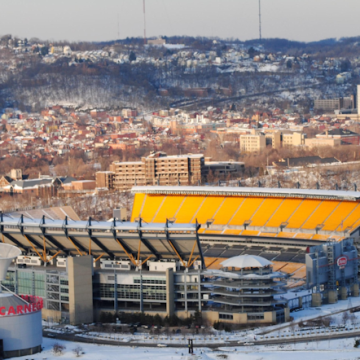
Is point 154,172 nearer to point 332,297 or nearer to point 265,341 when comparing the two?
point 332,297

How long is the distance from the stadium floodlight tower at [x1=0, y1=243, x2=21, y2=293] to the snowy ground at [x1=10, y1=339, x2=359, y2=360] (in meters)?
3.64

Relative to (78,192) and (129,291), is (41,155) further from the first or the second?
(129,291)

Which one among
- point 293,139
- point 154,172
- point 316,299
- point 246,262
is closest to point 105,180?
point 154,172

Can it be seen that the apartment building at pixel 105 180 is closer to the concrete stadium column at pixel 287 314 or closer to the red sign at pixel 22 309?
the concrete stadium column at pixel 287 314

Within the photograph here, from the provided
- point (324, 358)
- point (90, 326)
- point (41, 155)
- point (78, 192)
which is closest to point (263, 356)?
point (324, 358)

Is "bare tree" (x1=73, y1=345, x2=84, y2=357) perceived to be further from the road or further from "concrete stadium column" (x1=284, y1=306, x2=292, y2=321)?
"concrete stadium column" (x1=284, y1=306, x2=292, y2=321)

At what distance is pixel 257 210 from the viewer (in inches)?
2426

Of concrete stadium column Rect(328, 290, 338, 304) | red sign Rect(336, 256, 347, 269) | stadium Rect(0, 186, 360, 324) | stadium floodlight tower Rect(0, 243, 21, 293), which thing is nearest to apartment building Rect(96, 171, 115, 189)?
stadium Rect(0, 186, 360, 324)

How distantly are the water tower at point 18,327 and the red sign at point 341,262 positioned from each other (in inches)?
596

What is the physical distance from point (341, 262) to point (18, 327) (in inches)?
643

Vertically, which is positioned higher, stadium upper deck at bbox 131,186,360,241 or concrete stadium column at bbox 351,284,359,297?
stadium upper deck at bbox 131,186,360,241

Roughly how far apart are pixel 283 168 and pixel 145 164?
14.5 metres

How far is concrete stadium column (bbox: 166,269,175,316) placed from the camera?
48.5m

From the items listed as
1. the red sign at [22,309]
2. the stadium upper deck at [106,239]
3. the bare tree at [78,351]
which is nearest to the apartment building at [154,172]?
the stadium upper deck at [106,239]
